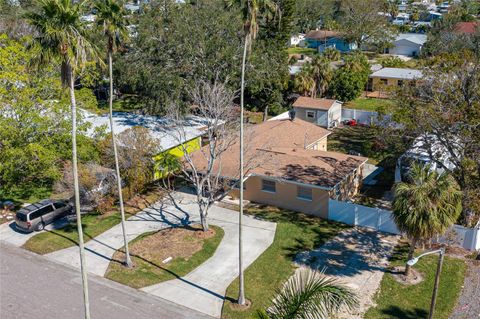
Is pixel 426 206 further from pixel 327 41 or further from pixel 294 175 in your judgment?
pixel 327 41

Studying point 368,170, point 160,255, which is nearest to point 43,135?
point 160,255

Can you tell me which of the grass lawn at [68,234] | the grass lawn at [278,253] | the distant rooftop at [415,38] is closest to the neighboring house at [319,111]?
the grass lawn at [278,253]

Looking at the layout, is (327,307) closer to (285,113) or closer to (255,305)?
(255,305)

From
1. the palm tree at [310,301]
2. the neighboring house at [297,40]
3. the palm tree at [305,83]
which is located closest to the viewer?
the palm tree at [310,301]

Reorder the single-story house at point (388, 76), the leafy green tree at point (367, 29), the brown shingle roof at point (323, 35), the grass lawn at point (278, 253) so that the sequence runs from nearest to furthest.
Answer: the grass lawn at point (278, 253) < the single-story house at point (388, 76) < the leafy green tree at point (367, 29) < the brown shingle roof at point (323, 35)

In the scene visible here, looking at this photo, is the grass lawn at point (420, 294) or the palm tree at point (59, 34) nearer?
the palm tree at point (59, 34)

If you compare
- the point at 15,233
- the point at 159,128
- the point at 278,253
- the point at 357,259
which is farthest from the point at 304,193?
the point at 15,233

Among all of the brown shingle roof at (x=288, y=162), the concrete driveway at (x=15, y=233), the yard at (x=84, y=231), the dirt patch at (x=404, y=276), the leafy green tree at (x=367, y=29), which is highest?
the leafy green tree at (x=367, y=29)

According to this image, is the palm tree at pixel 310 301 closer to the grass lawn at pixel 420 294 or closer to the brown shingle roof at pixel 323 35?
the grass lawn at pixel 420 294
